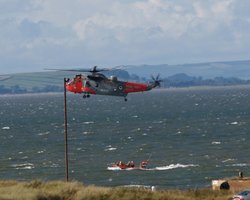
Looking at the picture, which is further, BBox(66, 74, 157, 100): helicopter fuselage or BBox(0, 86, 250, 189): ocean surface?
BBox(0, 86, 250, 189): ocean surface

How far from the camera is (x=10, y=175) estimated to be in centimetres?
8938

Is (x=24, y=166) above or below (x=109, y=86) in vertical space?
below

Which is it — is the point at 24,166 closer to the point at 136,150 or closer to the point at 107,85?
the point at 136,150

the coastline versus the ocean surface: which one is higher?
the coastline

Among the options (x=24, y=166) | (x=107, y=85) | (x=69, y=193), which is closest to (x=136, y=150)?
(x=24, y=166)

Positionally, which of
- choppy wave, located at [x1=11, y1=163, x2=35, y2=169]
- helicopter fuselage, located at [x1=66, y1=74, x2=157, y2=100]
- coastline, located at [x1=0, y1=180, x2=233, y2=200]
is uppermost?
helicopter fuselage, located at [x1=66, y1=74, x2=157, y2=100]

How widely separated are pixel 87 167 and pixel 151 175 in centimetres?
1023

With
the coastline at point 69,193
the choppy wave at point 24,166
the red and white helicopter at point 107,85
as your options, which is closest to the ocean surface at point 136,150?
the choppy wave at point 24,166

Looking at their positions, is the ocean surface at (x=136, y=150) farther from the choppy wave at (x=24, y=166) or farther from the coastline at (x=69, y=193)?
the coastline at (x=69, y=193)

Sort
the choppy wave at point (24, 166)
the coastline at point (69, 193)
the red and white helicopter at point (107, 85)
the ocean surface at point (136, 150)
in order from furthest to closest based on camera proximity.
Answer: the choppy wave at point (24, 166)
the ocean surface at point (136, 150)
the red and white helicopter at point (107, 85)
the coastline at point (69, 193)

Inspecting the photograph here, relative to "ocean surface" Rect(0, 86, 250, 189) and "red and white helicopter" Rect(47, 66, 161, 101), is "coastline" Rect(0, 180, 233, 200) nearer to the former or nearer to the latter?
"red and white helicopter" Rect(47, 66, 161, 101)

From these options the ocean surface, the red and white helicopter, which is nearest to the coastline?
the red and white helicopter

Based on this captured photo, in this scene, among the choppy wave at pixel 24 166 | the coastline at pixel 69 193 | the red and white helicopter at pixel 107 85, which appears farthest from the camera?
the choppy wave at pixel 24 166

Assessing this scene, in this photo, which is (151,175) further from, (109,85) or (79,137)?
(79,137)
